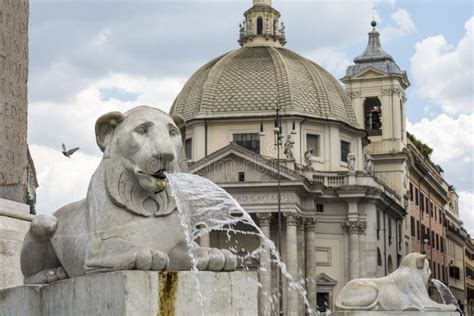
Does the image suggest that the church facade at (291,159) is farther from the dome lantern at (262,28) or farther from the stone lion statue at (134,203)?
the stone lion statue at (134,203)

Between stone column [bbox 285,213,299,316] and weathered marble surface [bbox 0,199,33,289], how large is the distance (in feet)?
165

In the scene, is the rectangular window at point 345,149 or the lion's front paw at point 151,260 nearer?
the lion's front paw at point 151,260

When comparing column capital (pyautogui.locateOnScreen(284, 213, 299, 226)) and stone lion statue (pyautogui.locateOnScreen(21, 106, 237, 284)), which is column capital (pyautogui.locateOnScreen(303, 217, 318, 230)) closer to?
column capital (pyautogui.locateOnScreen(284, 213, 299, 226))

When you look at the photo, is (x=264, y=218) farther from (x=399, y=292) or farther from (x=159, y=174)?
(x=159, y=174)

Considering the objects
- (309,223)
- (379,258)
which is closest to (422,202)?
(379,258)

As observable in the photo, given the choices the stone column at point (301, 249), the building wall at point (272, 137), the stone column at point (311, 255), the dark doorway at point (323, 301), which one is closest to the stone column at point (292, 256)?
the stone column at point (301, 249)

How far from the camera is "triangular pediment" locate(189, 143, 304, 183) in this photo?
60.6 metres

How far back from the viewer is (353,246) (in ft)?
214

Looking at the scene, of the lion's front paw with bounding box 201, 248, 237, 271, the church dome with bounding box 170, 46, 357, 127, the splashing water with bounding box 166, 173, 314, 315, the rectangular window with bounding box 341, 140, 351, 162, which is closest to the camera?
the lion's front paw with bounding box 201, 248, 237, 271

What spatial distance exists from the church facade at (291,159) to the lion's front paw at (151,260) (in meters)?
51.7

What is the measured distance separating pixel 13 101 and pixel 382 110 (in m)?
70.5

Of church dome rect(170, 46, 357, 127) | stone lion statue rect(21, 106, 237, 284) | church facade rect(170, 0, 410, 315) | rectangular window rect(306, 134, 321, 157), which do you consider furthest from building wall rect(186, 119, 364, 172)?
stone lion statue rect(21, 106, 237, 284)

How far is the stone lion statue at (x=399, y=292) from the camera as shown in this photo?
580 inches

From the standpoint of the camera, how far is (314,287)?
207ft
